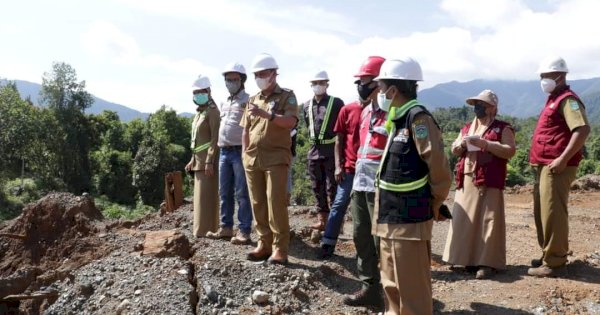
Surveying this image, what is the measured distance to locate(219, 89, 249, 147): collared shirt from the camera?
6.02 metres

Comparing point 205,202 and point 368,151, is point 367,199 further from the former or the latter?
point 205,202

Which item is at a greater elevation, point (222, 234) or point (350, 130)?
point (350, 130)

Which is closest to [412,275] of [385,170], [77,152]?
[385,170]

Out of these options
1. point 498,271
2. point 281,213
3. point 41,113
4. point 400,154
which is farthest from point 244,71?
point 41,113

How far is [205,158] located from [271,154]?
5.06ft

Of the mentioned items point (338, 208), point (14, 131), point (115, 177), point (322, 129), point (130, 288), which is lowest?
point (115, 177)

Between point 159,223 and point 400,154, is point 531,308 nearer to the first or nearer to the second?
point 400,154

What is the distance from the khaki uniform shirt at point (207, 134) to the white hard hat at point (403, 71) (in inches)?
124

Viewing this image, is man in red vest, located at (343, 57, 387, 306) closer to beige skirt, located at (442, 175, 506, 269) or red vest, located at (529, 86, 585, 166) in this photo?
beige skirt, located at (442, 175, 506, 269)

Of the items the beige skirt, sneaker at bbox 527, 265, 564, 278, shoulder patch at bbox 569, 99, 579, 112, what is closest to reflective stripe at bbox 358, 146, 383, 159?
the beige skirt

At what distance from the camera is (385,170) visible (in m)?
3.66

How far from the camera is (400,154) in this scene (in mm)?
3564

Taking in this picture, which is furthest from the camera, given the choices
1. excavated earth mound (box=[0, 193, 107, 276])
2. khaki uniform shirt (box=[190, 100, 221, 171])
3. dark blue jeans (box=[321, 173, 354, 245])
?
excavated earth mound (box=[0, 193, 107, 276])

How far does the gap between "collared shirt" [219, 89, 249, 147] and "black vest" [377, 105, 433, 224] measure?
8.98 feet
